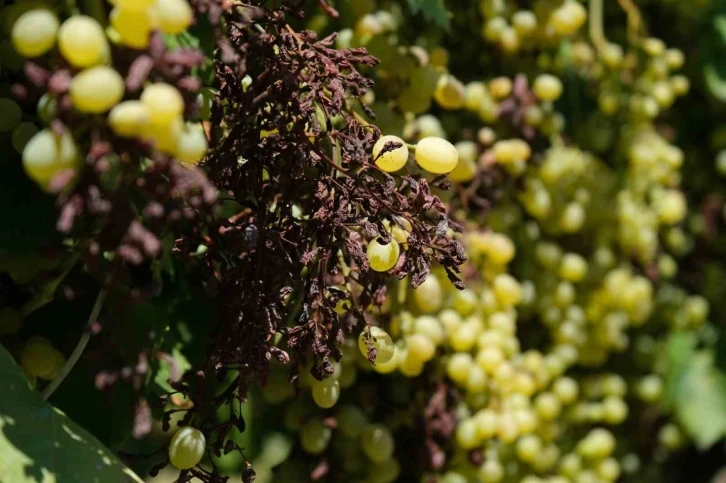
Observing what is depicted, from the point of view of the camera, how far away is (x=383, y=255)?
523 millimetres

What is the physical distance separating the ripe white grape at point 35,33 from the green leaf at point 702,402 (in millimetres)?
992

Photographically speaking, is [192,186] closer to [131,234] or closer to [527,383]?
[131,234]

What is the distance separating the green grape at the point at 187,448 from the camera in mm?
517

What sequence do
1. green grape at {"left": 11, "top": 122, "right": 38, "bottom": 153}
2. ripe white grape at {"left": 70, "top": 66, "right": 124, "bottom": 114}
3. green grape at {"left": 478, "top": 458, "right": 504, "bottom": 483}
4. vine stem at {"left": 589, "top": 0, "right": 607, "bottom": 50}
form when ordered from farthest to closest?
vine stem at {"left": 589, "top": 0, "right": 607, "bottom": 50} → green grape at {"left": 478, "top": 458, "right": 504, "bottom": 483} → green grape at {"left": 11, "top": 122, "right": 38, "bottom": 153} → ripe white grape at {"left": 70, "top": 66, "right": 124, "bottom": 114}

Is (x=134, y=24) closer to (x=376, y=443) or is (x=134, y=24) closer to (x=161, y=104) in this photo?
(x=161, y=104)

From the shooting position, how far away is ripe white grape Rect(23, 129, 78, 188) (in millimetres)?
403

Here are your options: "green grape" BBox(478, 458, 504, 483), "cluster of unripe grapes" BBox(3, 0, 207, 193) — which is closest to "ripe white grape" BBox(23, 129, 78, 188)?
"cluster of unripe grapes" BBox(3, 0, 207, 193)

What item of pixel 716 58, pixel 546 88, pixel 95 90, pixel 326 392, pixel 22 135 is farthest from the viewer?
pixel 716 58

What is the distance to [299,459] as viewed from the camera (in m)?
0.75

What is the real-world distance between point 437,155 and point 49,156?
243mm

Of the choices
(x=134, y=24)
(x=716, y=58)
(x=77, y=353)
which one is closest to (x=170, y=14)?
(x=134, y=24)

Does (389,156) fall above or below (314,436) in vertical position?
above

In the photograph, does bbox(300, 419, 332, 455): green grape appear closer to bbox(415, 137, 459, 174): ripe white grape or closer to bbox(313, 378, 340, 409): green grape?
bbox(313, 378, 340, 409): green grape

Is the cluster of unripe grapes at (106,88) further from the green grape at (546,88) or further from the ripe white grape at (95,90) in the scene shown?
the green grape at (546,88)
